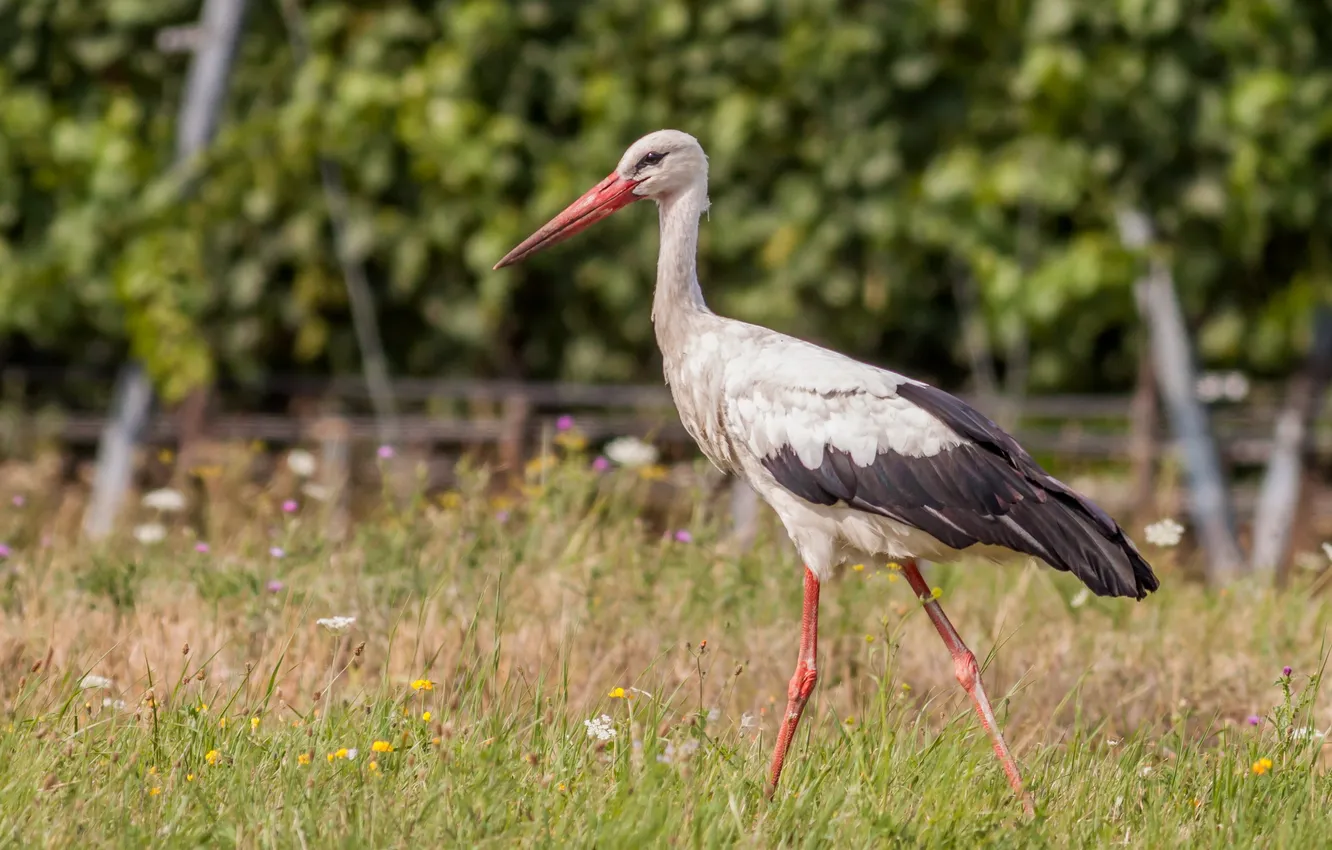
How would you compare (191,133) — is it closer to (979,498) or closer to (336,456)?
(336,456)

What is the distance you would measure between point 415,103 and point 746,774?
21.6 ft

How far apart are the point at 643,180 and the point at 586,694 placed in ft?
4.82

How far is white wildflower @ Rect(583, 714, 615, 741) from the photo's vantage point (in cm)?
361

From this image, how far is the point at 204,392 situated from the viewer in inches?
395

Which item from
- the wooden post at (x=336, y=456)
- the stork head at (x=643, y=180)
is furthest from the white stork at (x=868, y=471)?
the wooden post at (x=336, y=456)

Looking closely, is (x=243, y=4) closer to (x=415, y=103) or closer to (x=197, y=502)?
(x=415, y=103)

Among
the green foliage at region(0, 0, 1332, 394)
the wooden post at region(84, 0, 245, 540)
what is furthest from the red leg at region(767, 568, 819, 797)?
the wooden post at region(84, 0, 245, 540)

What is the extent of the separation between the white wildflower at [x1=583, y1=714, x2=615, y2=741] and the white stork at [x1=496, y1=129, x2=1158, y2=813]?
0.50 meters

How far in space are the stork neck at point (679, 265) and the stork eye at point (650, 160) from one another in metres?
0.12

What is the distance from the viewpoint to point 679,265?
4703mm

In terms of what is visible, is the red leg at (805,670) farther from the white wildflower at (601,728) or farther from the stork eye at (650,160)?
the stork eye at (650,160)

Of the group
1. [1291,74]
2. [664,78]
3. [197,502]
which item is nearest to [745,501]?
[664,78]

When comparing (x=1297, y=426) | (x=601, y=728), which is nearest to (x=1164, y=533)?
(x=601, y=728)

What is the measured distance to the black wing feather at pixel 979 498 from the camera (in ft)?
13.4
